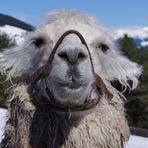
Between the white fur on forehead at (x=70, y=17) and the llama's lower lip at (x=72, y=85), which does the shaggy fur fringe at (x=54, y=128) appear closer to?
the llama's lower lip at (x=72, y=85)

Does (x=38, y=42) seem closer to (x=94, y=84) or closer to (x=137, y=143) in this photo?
(x=94, y=84)

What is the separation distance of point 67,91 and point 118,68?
0.89 metres

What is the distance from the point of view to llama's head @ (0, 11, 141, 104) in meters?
3.02

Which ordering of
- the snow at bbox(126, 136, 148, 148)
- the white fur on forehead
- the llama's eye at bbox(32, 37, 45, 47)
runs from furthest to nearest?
the snow at bbox(126, 136, 148, 148)
the white fur on forehead
the llama's eye at bbox(32, 37, 45, 47)

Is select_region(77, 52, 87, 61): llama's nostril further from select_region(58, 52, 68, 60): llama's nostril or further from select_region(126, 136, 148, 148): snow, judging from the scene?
select_region(126, 136, 148, 148): snow

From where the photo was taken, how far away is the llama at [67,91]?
3068mm

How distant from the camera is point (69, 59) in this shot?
2.99 m

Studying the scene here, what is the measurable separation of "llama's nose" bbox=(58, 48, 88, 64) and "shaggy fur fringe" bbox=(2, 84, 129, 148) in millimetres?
503

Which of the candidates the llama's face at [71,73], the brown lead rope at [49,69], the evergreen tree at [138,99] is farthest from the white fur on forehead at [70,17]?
the evergreen tree at [138,99]

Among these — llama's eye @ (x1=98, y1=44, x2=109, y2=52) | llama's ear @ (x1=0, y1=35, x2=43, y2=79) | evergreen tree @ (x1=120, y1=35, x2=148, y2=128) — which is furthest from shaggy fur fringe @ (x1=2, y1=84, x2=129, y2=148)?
evergreen tree @ (x1=120, y1=35, x2=148, y2=128)

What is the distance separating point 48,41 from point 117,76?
0.62 m

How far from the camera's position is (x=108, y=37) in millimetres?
3734

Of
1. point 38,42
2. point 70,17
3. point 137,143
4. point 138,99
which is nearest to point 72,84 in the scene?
point 38,42

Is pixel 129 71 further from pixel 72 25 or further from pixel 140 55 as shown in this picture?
pixel 140 55
